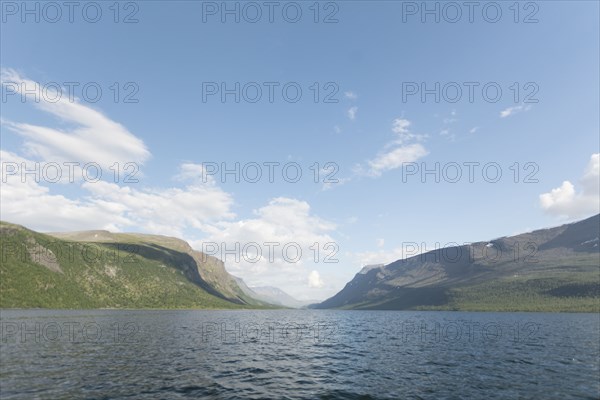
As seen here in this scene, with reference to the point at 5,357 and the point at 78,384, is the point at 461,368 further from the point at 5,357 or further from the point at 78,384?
the point at 5,357

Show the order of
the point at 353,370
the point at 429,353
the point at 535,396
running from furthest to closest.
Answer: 1. the point at 429,353
2. the point at 353,370
3. the point at 535,396

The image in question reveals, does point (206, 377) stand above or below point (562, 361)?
above

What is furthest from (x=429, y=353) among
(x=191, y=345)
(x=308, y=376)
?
(x=191, y=345)

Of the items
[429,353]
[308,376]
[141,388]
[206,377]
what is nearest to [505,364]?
[429,353]

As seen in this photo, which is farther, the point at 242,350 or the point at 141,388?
the point at 242,350

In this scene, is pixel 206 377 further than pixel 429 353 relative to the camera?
No

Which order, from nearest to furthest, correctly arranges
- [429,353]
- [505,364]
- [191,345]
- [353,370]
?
[353,370] → [505,364] → [429,353] → [191,345]

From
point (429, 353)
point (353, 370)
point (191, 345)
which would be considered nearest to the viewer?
point (353, 370)

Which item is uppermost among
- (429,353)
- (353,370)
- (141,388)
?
(141,388)

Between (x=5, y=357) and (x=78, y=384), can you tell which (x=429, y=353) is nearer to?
(x=78, y=384)
